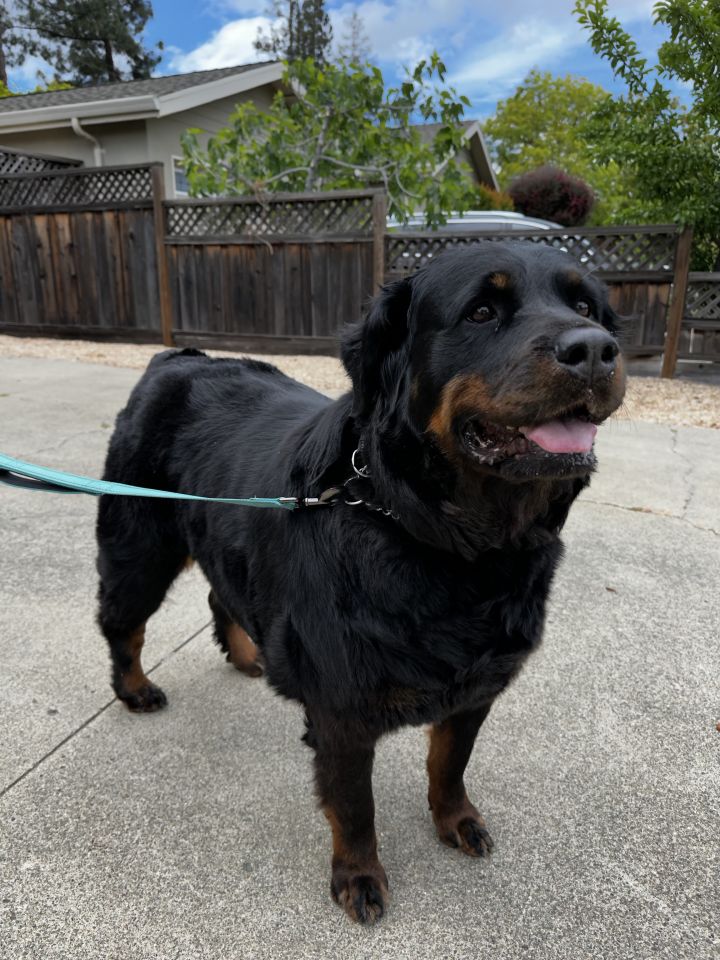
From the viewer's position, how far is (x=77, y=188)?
10.6 m

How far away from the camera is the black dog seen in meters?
1.51

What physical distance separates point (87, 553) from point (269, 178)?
8.15 metres

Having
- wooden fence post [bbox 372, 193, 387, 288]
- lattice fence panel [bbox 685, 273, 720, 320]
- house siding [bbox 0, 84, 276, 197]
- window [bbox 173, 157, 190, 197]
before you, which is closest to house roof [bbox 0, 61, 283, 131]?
house siding [bbox 0, 84, 276, 197]

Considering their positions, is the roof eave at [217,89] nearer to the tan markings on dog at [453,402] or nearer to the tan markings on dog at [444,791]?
the tan markings on dog at [453,402]

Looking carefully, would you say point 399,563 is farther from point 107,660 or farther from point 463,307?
point 107,660

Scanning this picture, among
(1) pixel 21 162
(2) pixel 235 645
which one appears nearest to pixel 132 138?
(1) pixel 21 162

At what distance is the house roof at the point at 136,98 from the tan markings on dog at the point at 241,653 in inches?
534

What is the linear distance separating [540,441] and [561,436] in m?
0.05

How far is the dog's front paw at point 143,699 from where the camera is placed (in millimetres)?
2613

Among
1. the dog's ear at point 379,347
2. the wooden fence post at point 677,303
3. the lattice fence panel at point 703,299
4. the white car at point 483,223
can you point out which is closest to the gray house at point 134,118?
the white car at point 483,223

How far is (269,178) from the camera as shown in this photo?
33.8 feet

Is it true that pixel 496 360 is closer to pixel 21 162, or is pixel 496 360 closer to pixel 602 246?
pixel 602 246

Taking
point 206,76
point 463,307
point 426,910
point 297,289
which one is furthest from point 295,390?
point 206,76

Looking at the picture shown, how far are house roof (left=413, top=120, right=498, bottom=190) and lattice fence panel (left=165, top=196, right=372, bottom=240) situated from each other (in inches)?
684
